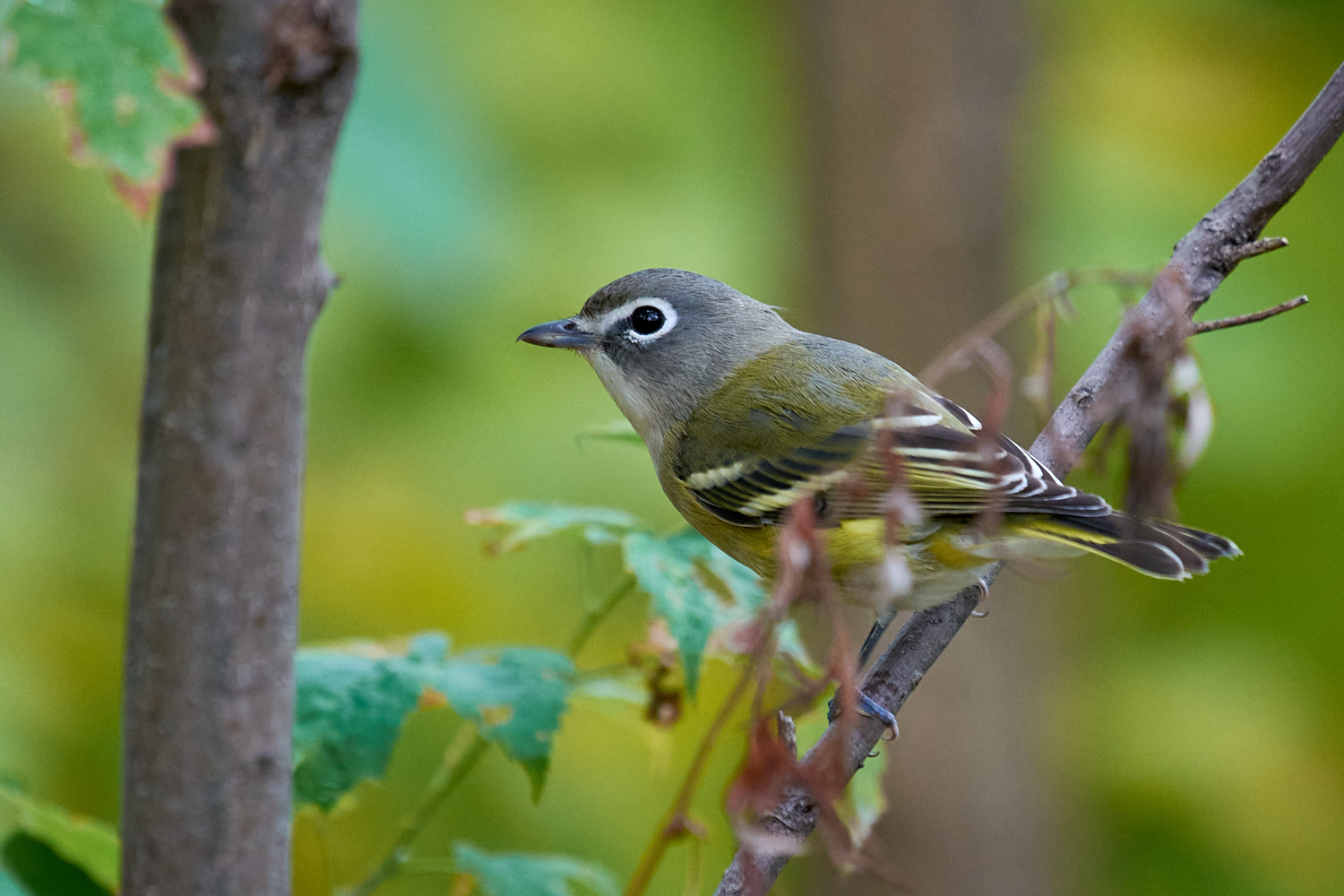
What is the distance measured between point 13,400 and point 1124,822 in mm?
4433

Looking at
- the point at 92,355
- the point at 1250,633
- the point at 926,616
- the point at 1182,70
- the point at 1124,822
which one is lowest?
the point at 1124,822

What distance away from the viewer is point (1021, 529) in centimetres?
203

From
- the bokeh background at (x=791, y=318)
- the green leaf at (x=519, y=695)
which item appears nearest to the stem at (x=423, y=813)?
the green leaf at (x=519, y=695)

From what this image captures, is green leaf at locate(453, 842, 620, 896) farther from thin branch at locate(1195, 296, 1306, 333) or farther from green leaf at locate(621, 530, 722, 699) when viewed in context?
thin branch at locate(1195, 296, 1306, 333)

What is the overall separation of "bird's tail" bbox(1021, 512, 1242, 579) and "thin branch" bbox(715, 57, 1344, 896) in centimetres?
13

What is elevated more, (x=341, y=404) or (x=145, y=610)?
(x=145, y=610)

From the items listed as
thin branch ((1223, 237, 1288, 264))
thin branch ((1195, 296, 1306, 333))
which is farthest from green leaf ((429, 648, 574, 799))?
thin branch ((1223, 237, 1288, 264))

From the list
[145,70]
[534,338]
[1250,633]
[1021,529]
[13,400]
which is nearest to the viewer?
[145,70]

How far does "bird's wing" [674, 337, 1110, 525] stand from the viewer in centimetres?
201

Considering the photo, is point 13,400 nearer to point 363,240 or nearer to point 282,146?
point 363,240

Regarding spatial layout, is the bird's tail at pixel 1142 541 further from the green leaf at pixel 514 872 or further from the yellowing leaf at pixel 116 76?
the yellowing leaf at pixel 116 76

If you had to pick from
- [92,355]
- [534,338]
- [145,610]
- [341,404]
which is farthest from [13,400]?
[145,610]

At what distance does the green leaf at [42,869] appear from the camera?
1.65 m

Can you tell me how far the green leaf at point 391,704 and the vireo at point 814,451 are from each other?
1.53 ft
